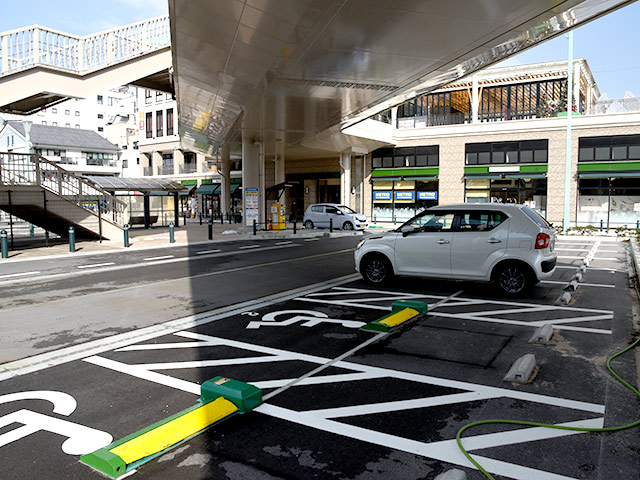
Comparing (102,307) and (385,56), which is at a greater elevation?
(385,56)

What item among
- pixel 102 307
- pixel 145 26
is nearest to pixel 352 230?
pixel 145 26

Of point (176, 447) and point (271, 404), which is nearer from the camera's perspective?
point (176, 447)

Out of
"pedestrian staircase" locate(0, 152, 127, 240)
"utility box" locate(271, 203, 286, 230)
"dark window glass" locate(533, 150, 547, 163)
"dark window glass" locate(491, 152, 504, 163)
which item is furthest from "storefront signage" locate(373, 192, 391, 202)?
"pedestrian staircase" locate(0, 152, 127, 240)

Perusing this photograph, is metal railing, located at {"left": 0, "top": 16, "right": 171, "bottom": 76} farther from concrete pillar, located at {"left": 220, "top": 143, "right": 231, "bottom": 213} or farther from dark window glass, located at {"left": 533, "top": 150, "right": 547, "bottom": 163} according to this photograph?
dark window glass, located at {"left": 533, "top": 150, "right": 547, "bottom": 163}

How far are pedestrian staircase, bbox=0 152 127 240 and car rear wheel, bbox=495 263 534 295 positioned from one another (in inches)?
729

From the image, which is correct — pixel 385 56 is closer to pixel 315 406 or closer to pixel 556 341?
pixel 556 341

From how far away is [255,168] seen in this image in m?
30.5

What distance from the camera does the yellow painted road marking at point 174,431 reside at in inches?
147

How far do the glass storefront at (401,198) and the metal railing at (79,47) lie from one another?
937 inches

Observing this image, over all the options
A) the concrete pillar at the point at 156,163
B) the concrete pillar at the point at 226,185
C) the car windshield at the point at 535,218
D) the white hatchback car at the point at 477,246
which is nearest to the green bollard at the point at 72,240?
the white hatchback car at the point at 477,246

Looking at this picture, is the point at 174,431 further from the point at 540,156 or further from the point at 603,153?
the point at 540,156

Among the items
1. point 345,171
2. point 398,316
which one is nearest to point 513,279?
point 398,316

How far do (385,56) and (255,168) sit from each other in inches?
702

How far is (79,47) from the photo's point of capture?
20.3m
